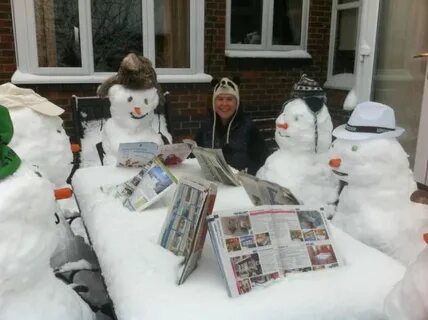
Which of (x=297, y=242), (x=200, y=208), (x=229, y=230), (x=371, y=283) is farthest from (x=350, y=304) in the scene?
(x=200, y=208)

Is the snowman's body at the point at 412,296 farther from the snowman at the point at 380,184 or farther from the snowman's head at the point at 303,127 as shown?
the snowman's head at the point at 303,127

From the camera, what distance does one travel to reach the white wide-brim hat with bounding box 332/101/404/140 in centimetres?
179

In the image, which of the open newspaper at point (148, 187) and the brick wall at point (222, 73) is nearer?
the open newspaper at point (148, 187)

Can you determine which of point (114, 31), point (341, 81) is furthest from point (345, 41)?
point (114, 31)

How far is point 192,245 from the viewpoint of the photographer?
1.21 m

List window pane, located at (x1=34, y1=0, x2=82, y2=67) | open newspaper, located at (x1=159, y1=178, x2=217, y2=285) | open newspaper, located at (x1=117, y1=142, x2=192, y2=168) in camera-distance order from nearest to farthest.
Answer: open newspaper, located at (x1=159, y1=178, x2=217, y2=285) < open newspaper, located at (x1=117, y1=142, x2=192, y2=168) < window pane, located at (x1=34, y1=0, x2=82, y2=67)

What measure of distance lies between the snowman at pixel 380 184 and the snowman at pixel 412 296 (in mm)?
807

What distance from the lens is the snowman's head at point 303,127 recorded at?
7.93 ft

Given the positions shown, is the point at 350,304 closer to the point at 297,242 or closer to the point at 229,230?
the point at 297,242

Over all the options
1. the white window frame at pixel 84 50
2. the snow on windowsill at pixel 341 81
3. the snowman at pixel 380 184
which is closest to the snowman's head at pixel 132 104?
the snowman at pixel 380 184

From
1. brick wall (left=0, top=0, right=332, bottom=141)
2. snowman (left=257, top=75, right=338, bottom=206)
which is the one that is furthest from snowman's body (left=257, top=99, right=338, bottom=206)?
brick wall (left=0, top=0, right=332, bottom=141)

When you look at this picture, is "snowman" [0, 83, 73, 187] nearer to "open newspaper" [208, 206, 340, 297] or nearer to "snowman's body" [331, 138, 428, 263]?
"open newspaper" [208, 206, 340, 297]

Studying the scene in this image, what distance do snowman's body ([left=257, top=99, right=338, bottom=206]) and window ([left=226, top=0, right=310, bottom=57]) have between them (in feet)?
7.59

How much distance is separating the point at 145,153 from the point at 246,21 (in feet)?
9.92
